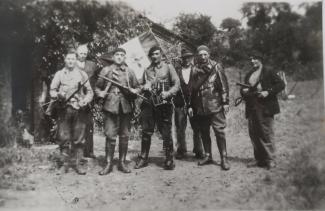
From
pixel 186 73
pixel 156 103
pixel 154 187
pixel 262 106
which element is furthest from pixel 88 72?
pixel 262 106

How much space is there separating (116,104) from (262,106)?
1955 millimetres

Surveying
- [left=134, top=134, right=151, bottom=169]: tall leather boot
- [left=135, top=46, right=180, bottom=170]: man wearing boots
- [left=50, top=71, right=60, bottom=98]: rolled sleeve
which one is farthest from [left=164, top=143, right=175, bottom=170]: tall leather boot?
[left=50, top=71, right=60, bottom=98]: rolled sleeve

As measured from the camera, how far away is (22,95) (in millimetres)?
5730

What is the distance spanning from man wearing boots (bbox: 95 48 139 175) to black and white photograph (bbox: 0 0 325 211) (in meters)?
0.02

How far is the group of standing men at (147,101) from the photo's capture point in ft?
17.7

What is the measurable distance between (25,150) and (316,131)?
158 inches

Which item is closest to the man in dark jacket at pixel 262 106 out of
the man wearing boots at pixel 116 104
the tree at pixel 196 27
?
the tree at pixel 196 27

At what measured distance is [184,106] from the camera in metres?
6.31

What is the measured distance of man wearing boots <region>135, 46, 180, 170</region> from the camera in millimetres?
5591

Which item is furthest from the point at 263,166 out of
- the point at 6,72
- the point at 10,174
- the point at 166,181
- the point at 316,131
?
the point at 6,72

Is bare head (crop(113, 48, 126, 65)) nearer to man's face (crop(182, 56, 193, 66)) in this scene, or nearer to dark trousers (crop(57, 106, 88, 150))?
dark trousers (crop(57, 106, 88, 150))

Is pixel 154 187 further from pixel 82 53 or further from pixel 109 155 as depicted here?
pixel 82 53

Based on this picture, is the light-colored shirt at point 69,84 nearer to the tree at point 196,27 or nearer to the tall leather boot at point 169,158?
the tall leather boot at point 169,158

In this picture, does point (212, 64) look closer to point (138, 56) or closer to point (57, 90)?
point (138, 56)
